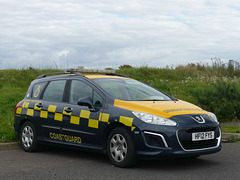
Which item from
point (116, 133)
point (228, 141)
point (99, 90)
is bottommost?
point (228, 141)

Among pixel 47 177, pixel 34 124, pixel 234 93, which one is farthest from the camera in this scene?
pixel 234 93

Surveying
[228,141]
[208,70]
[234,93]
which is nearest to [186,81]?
[208,70]

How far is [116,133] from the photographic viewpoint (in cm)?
673

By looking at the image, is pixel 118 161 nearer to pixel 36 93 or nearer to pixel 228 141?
pixel 36 93

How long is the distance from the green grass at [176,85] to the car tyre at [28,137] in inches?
31.3

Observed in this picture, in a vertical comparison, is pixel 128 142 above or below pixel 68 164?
above

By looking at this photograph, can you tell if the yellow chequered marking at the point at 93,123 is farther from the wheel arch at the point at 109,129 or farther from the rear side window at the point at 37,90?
the rear side window at the point at 37,90

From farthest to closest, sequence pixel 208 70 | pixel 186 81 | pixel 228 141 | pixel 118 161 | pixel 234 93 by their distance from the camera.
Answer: pixel 208 70
pixel 186 81
pixel 234 93
pixel 228 141
pixel 118 161

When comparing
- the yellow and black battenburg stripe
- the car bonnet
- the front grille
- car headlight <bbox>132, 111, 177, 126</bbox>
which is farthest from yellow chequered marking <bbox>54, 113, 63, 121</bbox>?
the front grille

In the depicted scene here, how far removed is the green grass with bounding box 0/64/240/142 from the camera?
1320cm

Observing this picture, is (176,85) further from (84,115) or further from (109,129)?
(109,129)

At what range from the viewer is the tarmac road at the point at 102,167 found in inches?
244

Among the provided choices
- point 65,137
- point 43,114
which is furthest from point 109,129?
point 43,114

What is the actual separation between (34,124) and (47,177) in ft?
8.49
